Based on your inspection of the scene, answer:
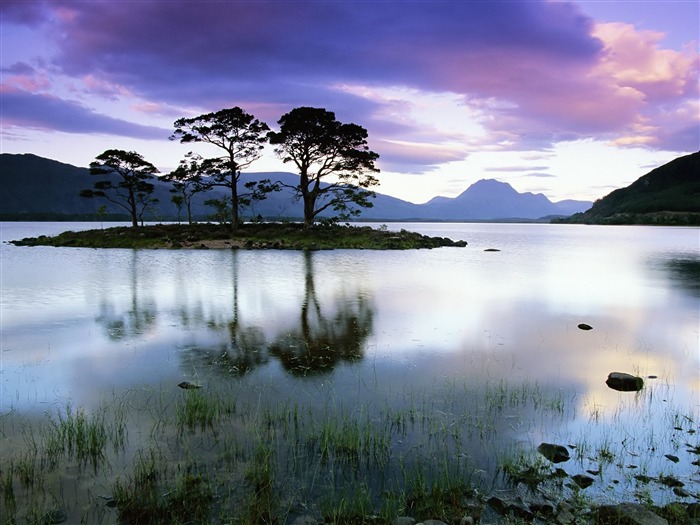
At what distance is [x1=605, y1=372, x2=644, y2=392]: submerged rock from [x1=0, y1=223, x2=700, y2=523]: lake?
0.27m

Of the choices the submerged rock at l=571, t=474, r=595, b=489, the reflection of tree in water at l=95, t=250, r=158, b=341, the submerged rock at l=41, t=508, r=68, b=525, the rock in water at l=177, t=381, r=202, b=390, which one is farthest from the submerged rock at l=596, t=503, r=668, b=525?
the reflection of tree in water at l=95, t=250, r=158, b=341

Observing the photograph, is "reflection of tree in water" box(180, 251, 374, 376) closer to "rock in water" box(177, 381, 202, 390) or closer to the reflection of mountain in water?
"rock in water" box(177, 381, 202, 390)

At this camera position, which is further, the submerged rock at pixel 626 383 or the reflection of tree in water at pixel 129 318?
the reflection of tree in water at pixel 129 318

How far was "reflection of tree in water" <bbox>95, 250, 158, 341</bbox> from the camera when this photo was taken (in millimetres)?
18798

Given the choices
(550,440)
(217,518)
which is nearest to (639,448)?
(550,440)

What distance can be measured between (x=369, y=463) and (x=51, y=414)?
25.1ft

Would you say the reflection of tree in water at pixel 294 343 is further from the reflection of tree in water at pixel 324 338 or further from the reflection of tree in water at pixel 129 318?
the reflection of tree in water at pixel 129 318

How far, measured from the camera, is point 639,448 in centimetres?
945

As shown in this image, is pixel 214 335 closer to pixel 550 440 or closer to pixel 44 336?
pixel 44 336

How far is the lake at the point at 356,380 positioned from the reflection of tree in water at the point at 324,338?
126 mm

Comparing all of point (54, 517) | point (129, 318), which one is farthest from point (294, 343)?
point (54, 517)

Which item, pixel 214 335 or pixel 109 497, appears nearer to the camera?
pixel 109 497

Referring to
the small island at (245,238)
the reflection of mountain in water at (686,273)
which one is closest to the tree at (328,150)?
the small island at (245,238)

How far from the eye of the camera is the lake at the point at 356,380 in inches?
336
